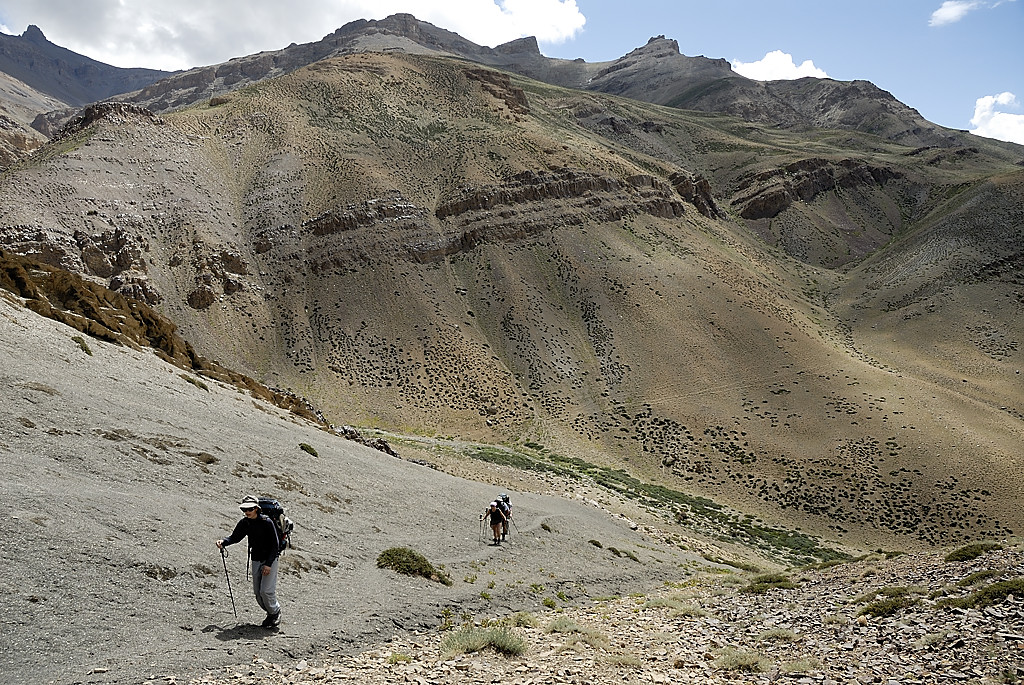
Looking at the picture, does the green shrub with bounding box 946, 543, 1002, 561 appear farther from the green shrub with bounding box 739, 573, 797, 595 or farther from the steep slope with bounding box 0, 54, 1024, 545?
the steep slope with bounding box 0, 54, 1024, 545

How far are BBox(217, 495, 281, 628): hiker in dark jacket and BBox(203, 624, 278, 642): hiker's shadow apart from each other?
29 cm

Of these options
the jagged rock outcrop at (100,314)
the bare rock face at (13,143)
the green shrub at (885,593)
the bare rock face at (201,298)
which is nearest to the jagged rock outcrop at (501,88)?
the bare rock face at (201,298)

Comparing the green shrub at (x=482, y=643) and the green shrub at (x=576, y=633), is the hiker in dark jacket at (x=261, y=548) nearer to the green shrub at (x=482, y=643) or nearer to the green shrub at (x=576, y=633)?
the green shrub at (x=482, y=643)

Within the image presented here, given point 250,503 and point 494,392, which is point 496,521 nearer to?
point 250,503

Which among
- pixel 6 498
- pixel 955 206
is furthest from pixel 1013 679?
pixel 955 206

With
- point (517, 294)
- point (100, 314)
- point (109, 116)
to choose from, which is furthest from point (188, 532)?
point (109, 116)

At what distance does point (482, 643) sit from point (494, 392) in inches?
1854

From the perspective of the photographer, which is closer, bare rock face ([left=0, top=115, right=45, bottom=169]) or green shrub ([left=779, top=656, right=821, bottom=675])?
green shrub ([left=779, top=656, right=821, bottom=675])

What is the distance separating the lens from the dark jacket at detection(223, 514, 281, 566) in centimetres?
930

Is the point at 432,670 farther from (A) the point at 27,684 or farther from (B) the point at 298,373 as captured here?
(B) the point at 298,373

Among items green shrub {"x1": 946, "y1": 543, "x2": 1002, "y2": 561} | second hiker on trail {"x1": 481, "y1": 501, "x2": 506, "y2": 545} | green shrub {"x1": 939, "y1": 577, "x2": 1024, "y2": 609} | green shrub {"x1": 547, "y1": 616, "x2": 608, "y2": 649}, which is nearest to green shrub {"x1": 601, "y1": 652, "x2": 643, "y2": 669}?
green shrub {"x1": 547, "y1": 616, "x2": 608, "y2": 649}

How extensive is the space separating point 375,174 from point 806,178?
86.7 metres

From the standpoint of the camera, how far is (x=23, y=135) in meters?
115

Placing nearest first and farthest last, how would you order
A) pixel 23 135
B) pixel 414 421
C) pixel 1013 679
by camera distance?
pixel 1013 679 < pixel 414 421 < pixel 23 135
